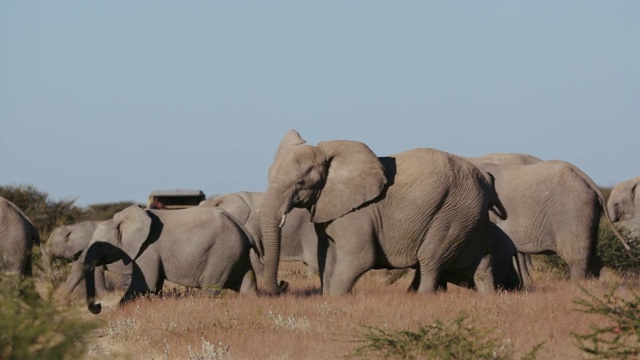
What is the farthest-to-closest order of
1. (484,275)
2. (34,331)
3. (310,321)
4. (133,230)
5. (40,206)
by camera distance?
(40,206) → (133,230) → (484,275) → (310,321) → (34,331)

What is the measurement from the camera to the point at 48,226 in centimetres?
3219

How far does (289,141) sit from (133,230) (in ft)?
7.84

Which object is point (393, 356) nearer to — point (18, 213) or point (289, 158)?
point (289, 158)

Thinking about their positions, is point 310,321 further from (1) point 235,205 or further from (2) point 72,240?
(1) point 235,205

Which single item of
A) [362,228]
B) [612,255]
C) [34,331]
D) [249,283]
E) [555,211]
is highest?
[34,331]

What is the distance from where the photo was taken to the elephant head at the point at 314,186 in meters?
15.5

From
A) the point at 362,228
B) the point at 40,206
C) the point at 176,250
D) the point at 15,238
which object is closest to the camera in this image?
the point at 362,228

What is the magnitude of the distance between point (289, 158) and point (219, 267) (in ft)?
7.87

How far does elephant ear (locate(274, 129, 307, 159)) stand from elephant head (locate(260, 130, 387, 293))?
39cm

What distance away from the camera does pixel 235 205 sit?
23375mm

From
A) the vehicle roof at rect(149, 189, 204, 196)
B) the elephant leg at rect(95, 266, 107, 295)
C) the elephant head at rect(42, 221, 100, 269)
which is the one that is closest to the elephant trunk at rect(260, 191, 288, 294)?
the elephant head at rect(42, 221, 100, 269)

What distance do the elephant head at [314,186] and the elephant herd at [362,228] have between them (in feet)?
0.04

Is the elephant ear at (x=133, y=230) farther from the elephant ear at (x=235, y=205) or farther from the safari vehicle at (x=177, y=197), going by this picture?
the safari vehicle at (x=177, y=197)

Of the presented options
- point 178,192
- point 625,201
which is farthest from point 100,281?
point 178,192
